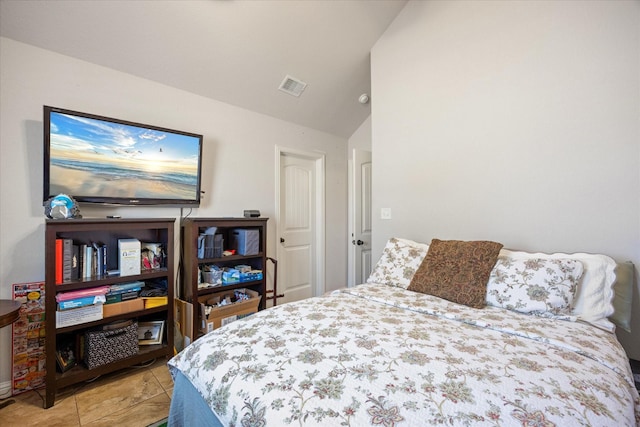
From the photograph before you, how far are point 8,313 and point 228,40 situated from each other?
2.32 metres

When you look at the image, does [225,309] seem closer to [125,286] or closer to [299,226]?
[125,286]

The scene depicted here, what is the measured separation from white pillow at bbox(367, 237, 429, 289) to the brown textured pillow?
0.12 meters

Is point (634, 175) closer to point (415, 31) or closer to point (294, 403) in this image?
point (415, 31)

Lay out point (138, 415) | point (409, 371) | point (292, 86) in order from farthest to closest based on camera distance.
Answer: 1. point (292, 86)
2. point (138, 415)
3. point (409, 371)

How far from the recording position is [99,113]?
2105mm

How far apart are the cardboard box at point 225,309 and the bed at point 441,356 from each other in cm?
111

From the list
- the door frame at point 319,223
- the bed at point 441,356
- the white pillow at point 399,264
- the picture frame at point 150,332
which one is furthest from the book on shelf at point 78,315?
the door frame at point 319,223

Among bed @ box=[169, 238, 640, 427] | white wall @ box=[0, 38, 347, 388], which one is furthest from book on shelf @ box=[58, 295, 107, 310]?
bed @ box=[169, 238, 640, 427]

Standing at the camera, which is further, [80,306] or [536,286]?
[80,306]

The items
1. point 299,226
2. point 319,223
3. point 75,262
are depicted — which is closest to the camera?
point 75,262

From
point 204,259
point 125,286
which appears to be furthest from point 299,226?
point 125,286

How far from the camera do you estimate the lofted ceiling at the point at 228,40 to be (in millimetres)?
1846

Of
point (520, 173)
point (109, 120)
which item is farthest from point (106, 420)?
point (520, 173)

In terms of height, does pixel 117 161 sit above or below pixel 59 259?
above
